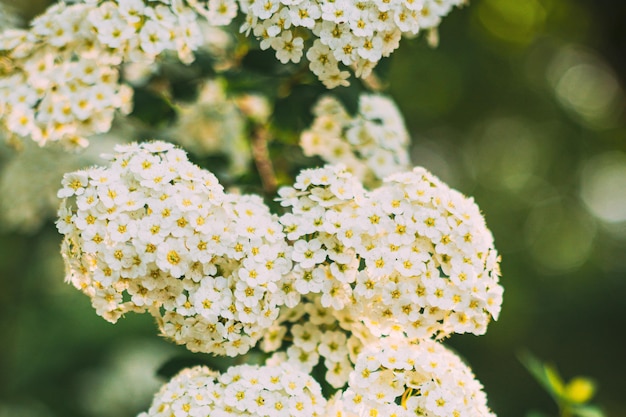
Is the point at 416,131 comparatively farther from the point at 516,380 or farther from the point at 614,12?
the point at 614,12

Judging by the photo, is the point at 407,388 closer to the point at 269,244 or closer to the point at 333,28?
the point at 269,244

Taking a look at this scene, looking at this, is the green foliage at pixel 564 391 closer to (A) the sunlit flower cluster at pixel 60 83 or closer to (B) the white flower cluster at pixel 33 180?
(A) the sunlit flower cluster at pixel 60 83

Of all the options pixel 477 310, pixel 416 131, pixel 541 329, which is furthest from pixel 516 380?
pixel 477 310

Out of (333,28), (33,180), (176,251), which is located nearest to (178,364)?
(176,251)

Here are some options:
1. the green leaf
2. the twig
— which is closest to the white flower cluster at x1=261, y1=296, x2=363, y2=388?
the green leaf

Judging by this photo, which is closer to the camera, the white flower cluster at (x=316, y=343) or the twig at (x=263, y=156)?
the white flower cluster at (x=316, y=343)

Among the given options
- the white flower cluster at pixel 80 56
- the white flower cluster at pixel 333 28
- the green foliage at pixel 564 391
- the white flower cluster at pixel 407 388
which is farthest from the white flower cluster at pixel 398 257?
the white flower cluster at pixel 80 56
